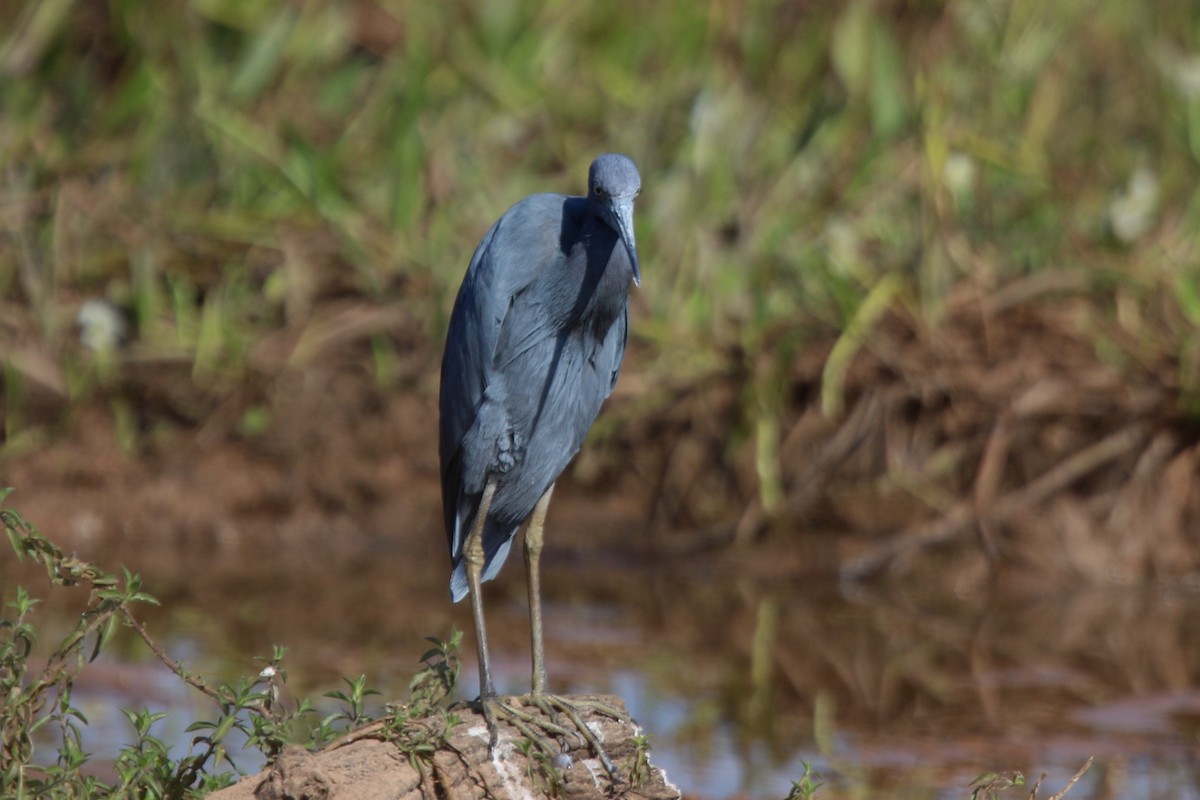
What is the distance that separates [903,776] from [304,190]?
3879mm

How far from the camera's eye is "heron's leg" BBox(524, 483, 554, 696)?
3924 millimetres

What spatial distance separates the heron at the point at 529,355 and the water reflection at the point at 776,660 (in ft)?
3.05

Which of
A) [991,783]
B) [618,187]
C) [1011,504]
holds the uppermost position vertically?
[1011,504]

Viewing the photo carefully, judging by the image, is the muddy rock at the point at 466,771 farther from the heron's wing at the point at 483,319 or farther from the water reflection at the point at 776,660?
the water reflection at the point at 776,660

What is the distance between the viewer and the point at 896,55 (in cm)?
827

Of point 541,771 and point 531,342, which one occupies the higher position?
point 531,342

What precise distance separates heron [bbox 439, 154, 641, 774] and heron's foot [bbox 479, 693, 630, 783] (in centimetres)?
13

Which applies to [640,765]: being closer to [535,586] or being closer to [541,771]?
[541,771]

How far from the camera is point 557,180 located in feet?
25.7

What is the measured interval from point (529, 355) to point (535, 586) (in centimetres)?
55

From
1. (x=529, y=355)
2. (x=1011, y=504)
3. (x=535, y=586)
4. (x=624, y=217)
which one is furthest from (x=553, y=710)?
(x=1011, y=504)

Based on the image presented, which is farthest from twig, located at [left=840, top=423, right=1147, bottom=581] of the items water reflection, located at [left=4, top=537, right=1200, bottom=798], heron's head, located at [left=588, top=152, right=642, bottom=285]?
heron's head, located at [left=588, top=152, right=642, bottom=285]

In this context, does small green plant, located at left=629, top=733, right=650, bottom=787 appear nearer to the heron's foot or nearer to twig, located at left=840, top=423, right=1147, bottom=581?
the heron's foot

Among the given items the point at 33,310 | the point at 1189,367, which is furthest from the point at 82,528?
the point at 1189,367
